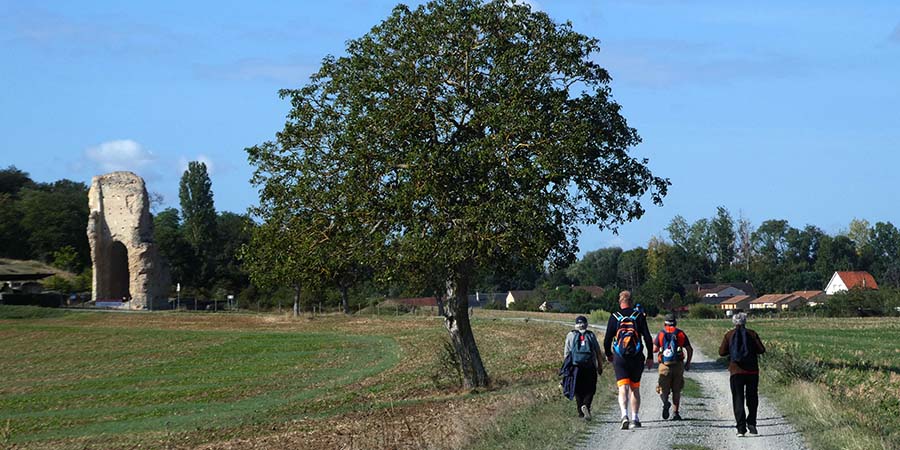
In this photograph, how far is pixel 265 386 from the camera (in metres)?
32.6

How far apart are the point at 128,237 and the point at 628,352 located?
64259 millimetres

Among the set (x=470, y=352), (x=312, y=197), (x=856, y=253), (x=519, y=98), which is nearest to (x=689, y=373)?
(x=470, y=352)

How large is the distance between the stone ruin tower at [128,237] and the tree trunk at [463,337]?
50.8 metres

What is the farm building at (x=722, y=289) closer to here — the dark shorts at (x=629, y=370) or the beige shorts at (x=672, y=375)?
the beige shorts at (x=672, y=375)

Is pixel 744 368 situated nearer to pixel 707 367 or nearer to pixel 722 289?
pixel 707 367

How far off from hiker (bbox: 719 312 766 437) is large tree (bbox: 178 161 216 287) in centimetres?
9415

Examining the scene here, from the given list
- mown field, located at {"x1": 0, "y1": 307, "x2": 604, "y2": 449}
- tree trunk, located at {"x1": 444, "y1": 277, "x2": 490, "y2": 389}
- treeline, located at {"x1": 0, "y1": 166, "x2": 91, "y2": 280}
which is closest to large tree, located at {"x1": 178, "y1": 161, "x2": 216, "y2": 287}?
treeline, located at {"x1": 0, "y1": 166, "x2": 91, "y2": 280}

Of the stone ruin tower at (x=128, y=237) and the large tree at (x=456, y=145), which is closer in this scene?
the large tree at (x=456, y=145)

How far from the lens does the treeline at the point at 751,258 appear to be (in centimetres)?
16650

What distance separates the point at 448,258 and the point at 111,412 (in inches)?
416

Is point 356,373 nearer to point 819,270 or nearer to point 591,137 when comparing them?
point 591,137

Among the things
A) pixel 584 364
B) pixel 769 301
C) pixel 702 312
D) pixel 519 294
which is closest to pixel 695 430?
pixel 584 364

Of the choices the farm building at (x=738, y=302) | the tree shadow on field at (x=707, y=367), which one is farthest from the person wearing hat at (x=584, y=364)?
the farm building at (x=738, y=302)

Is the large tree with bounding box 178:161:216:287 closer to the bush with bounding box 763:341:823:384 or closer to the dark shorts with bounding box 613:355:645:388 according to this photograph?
the bush with bounding box 763:341:823:384
